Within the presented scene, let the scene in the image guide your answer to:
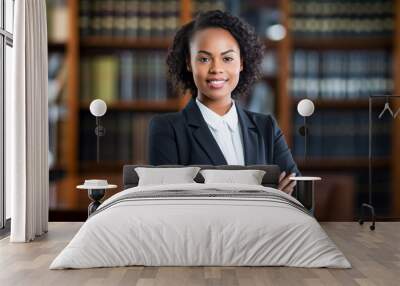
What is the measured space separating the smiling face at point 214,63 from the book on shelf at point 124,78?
40 centimetres

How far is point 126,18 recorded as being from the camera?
685cm

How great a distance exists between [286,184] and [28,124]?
258cm

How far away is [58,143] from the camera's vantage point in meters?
6.75

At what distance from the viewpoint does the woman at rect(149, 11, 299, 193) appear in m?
6.55

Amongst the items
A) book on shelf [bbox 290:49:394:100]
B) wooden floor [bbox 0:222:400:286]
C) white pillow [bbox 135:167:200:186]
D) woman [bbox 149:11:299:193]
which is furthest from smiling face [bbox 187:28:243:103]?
wooden floor [bbox 0:222:400:286]

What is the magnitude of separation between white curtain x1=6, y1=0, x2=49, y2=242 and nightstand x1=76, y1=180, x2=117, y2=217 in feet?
1.38

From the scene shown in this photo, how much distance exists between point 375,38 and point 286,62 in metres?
0.95

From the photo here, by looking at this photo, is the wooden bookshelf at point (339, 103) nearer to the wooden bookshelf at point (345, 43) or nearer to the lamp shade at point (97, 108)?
the wooden bookshelf at point (345, 43)

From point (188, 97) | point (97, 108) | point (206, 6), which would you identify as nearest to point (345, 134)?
point (188, 97)

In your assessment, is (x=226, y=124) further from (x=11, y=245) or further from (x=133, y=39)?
(x=11, y=245)

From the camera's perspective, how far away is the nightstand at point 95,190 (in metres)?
6.26

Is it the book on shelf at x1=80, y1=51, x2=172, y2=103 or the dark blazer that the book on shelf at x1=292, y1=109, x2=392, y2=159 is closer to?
the dark blazer

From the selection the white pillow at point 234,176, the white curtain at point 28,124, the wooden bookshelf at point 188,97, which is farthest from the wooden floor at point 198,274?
the wooden bookshelf at point 188,97

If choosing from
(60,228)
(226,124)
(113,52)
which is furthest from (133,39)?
(60,228)
